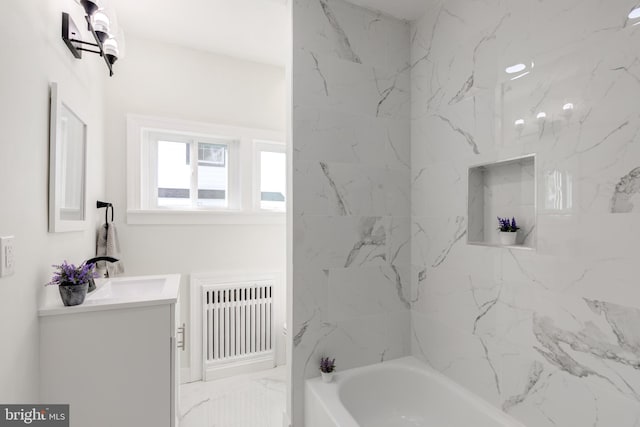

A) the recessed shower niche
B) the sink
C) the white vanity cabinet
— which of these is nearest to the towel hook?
the sink

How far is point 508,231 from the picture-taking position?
1419 mm

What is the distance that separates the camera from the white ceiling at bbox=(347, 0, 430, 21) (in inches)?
71.1

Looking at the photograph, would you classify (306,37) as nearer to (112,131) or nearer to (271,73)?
(271,73)

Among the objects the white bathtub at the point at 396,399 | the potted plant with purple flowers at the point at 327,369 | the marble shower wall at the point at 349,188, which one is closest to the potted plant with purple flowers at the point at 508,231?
the marble shower wall at the point at 349,188

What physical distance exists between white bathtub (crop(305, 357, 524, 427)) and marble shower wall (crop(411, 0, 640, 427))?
0.28ft

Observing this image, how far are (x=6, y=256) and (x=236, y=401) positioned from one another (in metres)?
1.78

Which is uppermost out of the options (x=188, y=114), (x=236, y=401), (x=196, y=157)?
(x=188, y=114)

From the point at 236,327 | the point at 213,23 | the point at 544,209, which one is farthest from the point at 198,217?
the point at 544,209

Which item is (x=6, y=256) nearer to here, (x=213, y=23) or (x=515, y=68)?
(x=213, y=23)

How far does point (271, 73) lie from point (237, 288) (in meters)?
1.90

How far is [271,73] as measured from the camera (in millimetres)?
2701

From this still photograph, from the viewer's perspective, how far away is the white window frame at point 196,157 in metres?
2.26
